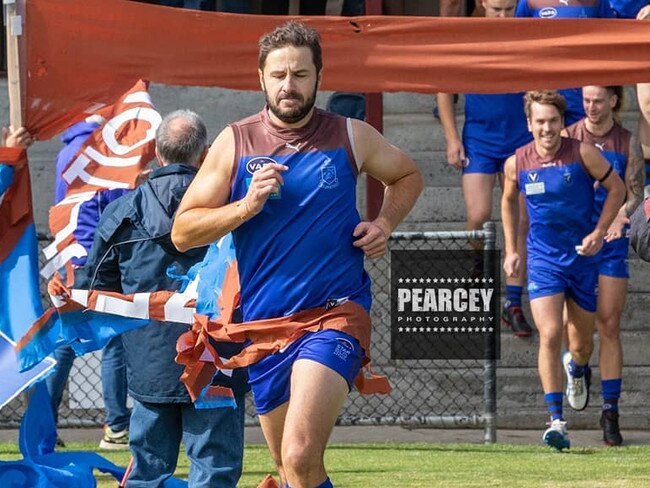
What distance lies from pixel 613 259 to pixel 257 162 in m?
5.08

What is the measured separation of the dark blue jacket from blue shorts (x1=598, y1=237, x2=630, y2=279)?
174 inches

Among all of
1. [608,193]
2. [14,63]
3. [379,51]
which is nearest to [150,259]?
[14,63]

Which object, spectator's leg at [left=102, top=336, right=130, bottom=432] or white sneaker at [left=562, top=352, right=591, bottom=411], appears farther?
white sneaker at [left=562, top=352, right=591, bottom=411]

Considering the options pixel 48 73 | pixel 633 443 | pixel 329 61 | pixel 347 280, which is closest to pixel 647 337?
pixel 633 443

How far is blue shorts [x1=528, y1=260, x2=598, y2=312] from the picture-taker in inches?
409

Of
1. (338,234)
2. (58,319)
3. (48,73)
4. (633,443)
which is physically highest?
(48,73)

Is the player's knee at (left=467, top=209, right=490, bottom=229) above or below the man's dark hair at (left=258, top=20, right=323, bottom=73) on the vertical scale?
below

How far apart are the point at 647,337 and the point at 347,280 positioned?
653cm

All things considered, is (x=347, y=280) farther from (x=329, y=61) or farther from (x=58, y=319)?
(x=329, y=61)

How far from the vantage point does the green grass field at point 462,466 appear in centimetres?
864

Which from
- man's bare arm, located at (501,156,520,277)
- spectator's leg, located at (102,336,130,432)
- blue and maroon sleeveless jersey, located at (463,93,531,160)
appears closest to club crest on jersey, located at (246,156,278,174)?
spectator's leg, located at (102,336,130,432)

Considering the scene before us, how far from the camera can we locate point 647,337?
40.0ft

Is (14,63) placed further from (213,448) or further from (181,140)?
(213,448)

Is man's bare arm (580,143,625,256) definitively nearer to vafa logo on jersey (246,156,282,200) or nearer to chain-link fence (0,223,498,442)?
chain-link fence (0,223,498,442)
